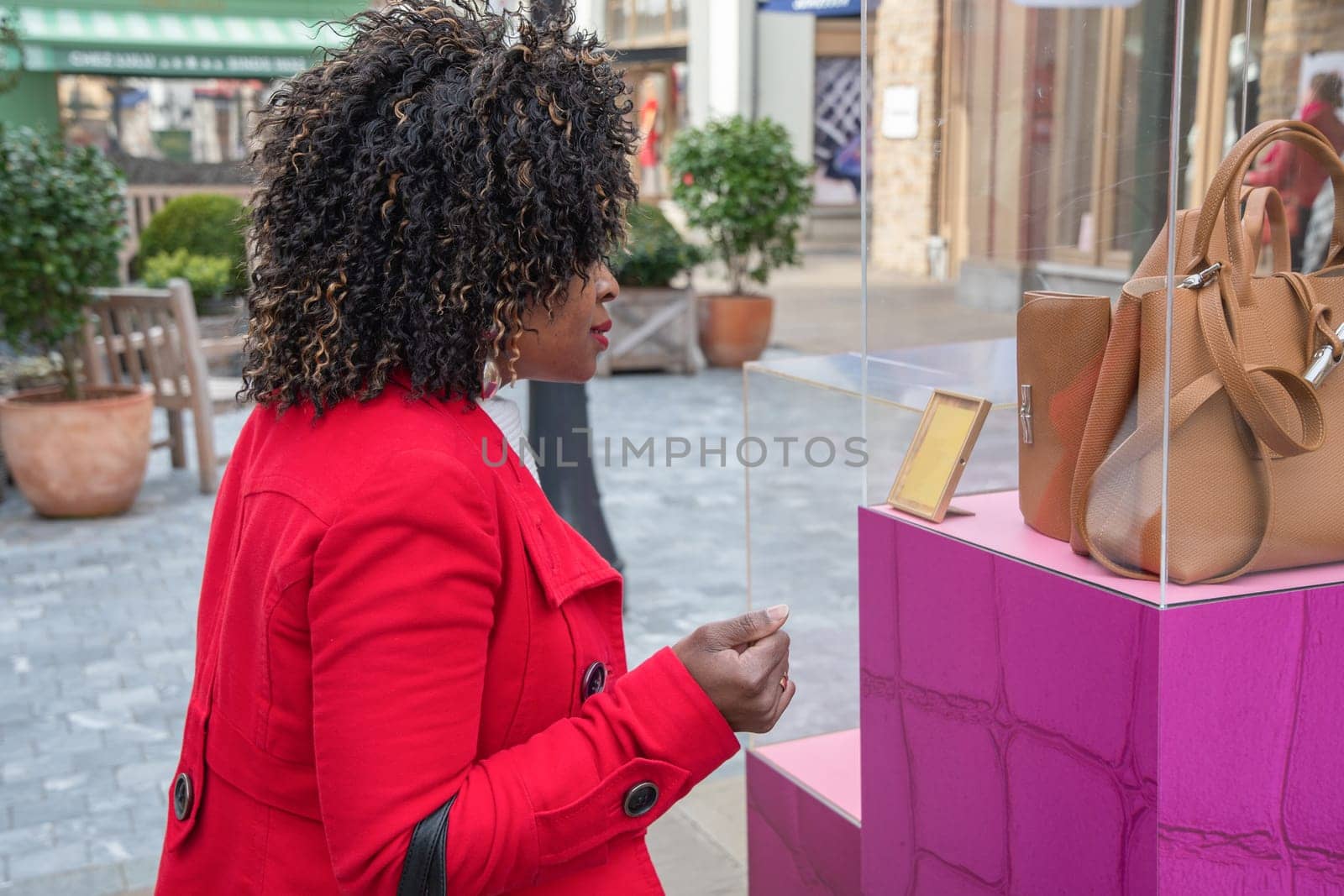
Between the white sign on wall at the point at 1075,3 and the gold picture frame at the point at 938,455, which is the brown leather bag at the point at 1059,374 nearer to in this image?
the gold picture frame at the point at 938,455

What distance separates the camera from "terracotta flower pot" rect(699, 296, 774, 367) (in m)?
10.1

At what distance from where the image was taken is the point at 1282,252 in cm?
155

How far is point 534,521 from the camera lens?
4.23 ft

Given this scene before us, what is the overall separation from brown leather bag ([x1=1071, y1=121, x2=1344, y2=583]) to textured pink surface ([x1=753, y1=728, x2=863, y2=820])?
2.90 feet

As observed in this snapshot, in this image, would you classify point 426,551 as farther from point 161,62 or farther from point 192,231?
point 161,62

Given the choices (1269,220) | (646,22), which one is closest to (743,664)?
(1269,220)

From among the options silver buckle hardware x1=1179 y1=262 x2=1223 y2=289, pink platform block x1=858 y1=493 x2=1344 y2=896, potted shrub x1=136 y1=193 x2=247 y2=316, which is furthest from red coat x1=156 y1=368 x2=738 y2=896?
potted shrub x1=136 y1=193 x2=247 y2=316

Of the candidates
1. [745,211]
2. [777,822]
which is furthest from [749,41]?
[777,822]

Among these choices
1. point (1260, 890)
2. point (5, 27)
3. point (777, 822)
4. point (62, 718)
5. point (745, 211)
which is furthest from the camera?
point (745, 211)

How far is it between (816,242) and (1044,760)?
2060cm

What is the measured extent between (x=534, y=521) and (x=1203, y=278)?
73cm

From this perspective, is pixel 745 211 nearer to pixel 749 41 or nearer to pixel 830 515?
pixel 830 515

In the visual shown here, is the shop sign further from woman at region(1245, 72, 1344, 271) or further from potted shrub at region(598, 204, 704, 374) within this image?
woman at region(1245, 72, 1344, 271)

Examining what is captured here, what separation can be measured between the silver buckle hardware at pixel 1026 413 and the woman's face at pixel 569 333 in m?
0.54
